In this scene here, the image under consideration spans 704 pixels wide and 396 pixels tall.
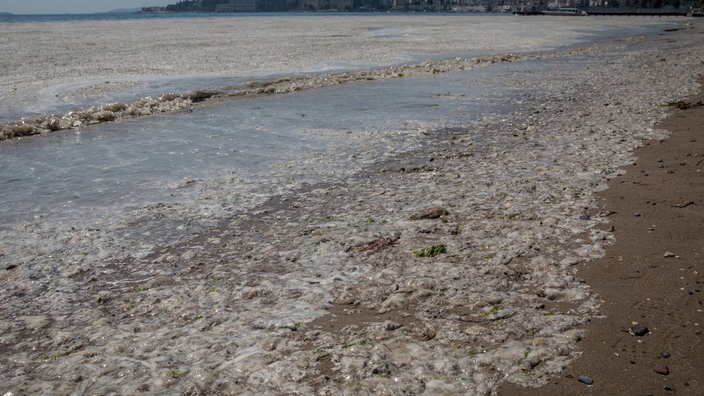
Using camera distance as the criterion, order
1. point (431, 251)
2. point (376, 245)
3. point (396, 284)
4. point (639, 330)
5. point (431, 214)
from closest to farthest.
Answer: point (639, 330) < point (396, 284) < point (431, 251) < point (376, 245) < point (431, 214)

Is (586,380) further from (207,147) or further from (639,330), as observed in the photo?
(207,147)

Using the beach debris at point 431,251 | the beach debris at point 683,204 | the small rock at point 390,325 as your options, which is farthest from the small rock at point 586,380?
the beach debris at point 683,204

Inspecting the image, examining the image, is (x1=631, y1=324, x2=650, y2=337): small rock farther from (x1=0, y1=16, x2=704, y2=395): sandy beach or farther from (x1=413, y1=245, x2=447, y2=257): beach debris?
(x1=413, y1=245, x2=447, y2=257): beach debris

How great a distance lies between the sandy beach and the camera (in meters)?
5.43

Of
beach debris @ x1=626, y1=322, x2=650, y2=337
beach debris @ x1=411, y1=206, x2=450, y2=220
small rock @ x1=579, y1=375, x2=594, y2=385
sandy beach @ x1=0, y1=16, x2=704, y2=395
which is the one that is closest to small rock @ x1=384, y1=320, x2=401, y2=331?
sandy beach @ x1=0, y1=16, x2=704, y2=395

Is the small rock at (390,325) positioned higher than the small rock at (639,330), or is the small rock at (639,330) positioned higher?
the small rock at (639,330)

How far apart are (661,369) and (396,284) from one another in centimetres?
299

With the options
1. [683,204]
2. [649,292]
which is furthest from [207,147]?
[649,292]

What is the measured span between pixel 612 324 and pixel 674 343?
0.57m

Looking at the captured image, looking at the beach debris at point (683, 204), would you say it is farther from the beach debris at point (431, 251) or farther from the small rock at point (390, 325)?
the small rock at point (390, 325)

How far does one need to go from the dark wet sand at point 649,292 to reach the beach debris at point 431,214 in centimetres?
252

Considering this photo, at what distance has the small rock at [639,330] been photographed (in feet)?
18.9

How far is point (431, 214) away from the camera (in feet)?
31.1

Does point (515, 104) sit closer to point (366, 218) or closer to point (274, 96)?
point (274, 96)
